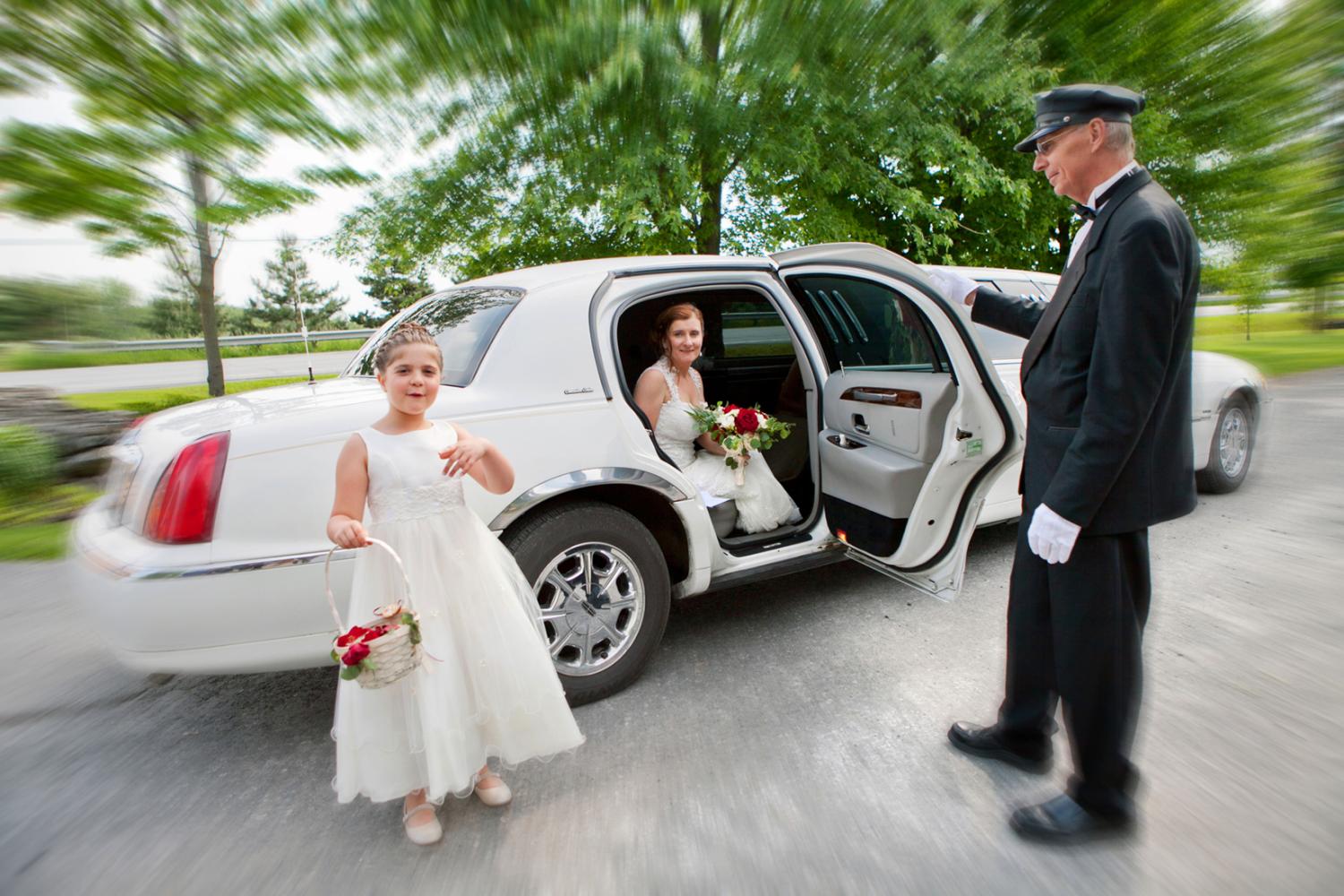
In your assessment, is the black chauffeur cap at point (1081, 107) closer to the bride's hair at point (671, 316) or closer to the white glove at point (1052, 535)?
the white glove at point (1052, 535)

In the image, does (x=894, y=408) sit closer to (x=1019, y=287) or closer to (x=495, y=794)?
(x=1019, y=287)

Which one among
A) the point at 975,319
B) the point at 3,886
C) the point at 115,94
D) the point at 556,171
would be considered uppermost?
the point at 115,94

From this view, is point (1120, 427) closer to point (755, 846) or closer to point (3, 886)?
point (755, 846)

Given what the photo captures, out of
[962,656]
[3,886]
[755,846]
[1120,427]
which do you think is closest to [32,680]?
[3,886]

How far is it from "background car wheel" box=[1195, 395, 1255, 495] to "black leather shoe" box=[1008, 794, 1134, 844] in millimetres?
4371

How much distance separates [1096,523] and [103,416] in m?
7.41

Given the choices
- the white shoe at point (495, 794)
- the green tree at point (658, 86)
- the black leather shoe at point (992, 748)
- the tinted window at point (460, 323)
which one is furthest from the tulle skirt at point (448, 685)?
the black leather shoe at point (992, 748)

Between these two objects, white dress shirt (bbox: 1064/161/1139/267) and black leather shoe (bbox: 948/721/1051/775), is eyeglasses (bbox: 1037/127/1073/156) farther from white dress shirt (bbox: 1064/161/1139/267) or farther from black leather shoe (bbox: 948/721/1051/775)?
black leather shoe (bbox: 948/721/1051/775)

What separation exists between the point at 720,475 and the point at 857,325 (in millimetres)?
1244

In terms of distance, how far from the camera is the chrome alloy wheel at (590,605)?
3035 millimetres

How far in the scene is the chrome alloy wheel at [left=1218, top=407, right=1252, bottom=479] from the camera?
570 centimetres

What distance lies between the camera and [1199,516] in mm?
5391

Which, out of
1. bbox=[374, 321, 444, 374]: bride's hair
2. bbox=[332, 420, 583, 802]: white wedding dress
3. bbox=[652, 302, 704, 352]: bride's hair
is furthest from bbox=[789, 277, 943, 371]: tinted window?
bbox=[332, 420, 583, 802]: white wedding dress

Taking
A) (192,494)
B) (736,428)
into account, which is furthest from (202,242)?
(736,428)
